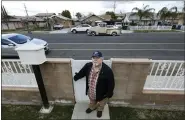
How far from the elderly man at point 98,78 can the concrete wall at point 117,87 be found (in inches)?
17.3

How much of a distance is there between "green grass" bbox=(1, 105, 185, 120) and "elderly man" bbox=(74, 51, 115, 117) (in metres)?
0.63

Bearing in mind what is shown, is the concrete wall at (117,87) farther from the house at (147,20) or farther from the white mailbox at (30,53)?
the house at (147,20)

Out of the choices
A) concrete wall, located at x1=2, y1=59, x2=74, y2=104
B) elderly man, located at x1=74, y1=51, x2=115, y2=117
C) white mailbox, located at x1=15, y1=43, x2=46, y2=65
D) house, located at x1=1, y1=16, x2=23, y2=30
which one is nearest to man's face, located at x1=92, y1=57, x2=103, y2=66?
elderly man, located at x1=74, y1=51, x2=115, y2=117

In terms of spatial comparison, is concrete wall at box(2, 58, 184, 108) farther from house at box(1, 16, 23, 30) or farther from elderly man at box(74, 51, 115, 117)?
house at box(1, 16, 23, 30)

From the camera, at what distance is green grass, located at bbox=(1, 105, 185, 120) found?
119 inches

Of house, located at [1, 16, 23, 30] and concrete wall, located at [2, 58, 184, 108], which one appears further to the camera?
house, located at [1, 16, 23, 30]

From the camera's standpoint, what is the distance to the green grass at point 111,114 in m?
3.01

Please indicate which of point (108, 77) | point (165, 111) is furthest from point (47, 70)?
point (165, 111)

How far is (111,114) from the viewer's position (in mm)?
3080

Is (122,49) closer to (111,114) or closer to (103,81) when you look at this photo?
(111,114)

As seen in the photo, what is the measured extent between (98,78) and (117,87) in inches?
33.5

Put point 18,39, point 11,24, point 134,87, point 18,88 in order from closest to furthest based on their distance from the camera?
point 134,87, point 18,88, point 18,39, point 11,24

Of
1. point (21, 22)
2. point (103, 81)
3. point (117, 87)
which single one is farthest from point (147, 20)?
point (103, 81)

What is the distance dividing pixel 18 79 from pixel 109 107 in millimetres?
2371
